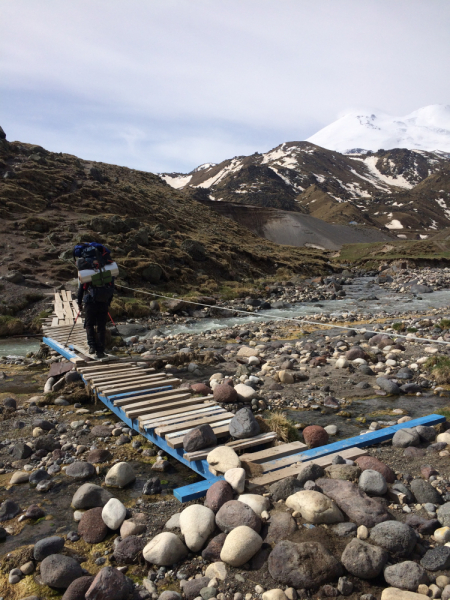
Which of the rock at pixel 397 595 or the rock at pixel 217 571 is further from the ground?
the rock at pixel 397 595

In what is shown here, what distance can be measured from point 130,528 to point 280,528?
5.10 feet

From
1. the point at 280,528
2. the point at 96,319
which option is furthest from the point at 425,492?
the point at 96,319

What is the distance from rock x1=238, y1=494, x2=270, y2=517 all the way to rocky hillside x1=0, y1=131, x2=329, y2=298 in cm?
2085

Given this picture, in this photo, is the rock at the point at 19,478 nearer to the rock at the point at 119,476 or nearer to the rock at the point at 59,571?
the rock at the point at 119,476

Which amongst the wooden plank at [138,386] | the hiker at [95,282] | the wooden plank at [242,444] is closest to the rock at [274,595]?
the wooden plank at [242,444]

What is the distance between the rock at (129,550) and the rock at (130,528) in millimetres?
151

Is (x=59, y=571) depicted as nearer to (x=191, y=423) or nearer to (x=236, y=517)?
(x=236, y=517)

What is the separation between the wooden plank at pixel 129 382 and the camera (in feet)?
26.3

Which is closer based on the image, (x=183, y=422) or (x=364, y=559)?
(x=364, y=559)

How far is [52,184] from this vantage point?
45.5m

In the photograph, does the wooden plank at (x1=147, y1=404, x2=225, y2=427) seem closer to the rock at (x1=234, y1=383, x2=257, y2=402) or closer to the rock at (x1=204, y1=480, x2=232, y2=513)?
the rock at (x1=234, y1=383, x2=257, y2=402)

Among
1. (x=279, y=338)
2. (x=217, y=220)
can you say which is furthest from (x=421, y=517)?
(x=217, y=220)

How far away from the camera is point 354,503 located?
13.3ft

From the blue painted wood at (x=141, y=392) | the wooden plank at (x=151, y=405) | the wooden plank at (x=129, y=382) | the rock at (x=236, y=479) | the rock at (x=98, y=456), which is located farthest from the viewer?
the wooden plank at (x=129, y=382)
